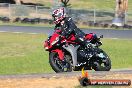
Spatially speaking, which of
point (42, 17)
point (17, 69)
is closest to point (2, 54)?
point (17, 69)

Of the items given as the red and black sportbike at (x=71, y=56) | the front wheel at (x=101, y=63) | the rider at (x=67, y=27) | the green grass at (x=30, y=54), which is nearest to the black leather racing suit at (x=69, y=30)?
the rider at (x=67, y=27)

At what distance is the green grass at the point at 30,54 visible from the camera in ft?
53.2

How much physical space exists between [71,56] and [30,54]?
806cm

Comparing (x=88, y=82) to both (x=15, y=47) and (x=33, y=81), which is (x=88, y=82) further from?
(x=15, y=47)

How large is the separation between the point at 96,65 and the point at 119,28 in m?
24.6

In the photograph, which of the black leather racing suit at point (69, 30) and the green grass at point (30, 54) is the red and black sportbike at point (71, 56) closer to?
the black leather racing suit at point (69, 30)

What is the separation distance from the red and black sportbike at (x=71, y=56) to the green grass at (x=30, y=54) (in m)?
3.06

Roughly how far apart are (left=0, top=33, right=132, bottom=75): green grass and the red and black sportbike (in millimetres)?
3065

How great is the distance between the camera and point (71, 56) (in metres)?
12.3

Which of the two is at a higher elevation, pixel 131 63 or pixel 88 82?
pixel 88 82

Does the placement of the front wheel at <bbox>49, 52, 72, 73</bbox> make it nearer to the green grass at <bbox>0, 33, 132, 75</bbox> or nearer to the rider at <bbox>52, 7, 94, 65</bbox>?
the rider at <bbox>52, 7, 94, 65</bbox>

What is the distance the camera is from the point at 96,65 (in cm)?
1238

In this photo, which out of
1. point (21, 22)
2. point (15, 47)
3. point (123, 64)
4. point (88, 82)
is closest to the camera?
point (88, 82)

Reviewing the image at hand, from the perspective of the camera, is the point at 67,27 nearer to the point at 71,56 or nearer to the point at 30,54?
the point at 71,56
